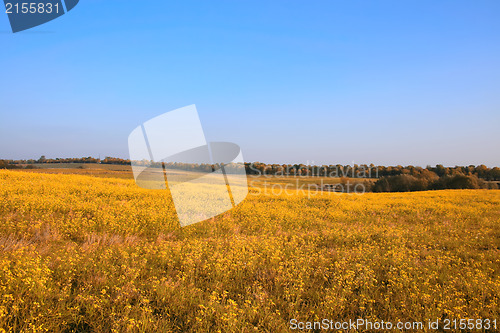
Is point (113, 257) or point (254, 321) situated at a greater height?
point (113, 257)

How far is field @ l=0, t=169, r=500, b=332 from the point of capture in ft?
14.0

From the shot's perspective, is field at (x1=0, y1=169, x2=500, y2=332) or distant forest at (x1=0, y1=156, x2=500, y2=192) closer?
field at (x1=0, y1=169, x2=500, y2=332)

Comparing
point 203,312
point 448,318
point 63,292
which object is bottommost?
point 448,318

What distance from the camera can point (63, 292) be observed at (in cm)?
441

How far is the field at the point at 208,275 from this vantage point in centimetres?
426

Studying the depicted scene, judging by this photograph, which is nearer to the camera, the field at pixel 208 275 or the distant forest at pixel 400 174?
the field at pixel 208 275

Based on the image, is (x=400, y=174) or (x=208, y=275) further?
(x=400, y=174)

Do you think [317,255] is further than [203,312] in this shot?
Yes

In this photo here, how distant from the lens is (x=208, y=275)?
5918 mm

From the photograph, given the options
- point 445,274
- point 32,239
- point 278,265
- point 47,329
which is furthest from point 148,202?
point 445,274

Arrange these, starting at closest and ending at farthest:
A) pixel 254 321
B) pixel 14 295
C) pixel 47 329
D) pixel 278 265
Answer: pixel 47 329 < pixel 14 295 < pixel 254 321 < pixel 278 265

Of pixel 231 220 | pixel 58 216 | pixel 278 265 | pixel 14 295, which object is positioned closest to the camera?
pixel 14 295

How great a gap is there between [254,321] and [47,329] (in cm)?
306

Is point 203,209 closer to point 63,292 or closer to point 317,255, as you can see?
point 317,255
